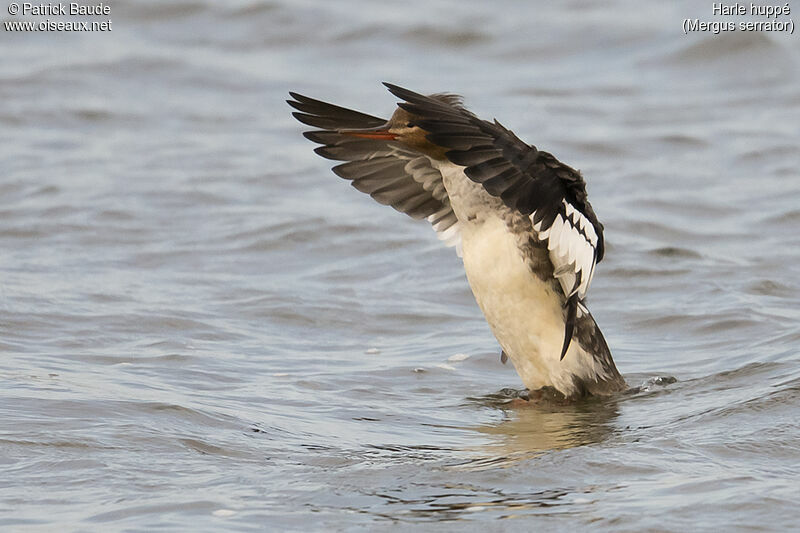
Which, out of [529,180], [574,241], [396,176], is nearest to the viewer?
[529,180]

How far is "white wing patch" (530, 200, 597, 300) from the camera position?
662 centimetres

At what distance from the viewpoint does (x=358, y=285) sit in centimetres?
995

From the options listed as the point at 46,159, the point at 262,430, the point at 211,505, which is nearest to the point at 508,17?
the point at 46,159

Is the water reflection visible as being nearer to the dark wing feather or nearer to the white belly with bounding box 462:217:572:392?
the white belly with bounding box 462:217:572:392

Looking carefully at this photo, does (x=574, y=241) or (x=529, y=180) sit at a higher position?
(x=529, y=180)

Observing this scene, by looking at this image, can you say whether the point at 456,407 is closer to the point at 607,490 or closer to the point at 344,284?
the point at 607,490

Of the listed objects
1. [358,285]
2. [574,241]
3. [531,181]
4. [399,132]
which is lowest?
[358,285]

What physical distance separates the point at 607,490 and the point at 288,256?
229 inches

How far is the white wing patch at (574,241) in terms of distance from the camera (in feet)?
21.7

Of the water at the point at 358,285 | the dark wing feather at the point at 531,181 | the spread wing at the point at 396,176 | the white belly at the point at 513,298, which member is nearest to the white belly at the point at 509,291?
the white belly at the point at 513,298

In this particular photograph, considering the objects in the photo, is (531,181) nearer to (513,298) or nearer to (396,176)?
(513,298)

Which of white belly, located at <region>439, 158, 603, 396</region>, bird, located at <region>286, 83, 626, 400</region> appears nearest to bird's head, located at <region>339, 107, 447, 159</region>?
bird, located at <region>286, 83, 626, 400</region>

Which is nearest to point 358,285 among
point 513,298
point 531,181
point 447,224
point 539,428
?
point 447,224

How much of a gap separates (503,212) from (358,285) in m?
3.12
